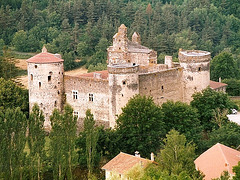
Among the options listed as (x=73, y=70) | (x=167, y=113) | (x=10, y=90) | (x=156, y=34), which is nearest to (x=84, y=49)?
(x=73, y=70)

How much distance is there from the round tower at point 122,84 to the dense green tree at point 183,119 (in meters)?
3.50

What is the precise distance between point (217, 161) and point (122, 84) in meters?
12.6

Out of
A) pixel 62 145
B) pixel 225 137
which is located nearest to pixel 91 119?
pixel 62 145

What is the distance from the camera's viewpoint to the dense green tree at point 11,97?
6562cm

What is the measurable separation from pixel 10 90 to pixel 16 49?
143 feet

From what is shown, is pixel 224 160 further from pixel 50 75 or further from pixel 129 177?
pixel 50 75

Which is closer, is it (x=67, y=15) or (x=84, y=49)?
(x=84, y=49)

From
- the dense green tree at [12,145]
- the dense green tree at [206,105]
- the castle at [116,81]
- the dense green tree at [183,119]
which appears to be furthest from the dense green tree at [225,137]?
the dense green tree at [12,145]

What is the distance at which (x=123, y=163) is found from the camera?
50.6 m

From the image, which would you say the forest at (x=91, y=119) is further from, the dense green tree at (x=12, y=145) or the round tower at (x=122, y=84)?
the round tower at (x=122, y=84)

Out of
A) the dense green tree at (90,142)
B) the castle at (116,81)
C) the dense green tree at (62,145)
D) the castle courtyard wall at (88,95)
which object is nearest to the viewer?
the dense green tree at (62,145)

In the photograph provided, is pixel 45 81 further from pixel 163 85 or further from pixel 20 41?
pixel 20 41

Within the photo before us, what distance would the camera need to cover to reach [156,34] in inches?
4572

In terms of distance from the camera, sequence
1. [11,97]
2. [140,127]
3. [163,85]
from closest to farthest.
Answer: [140,127], [163,85], [11,97]
